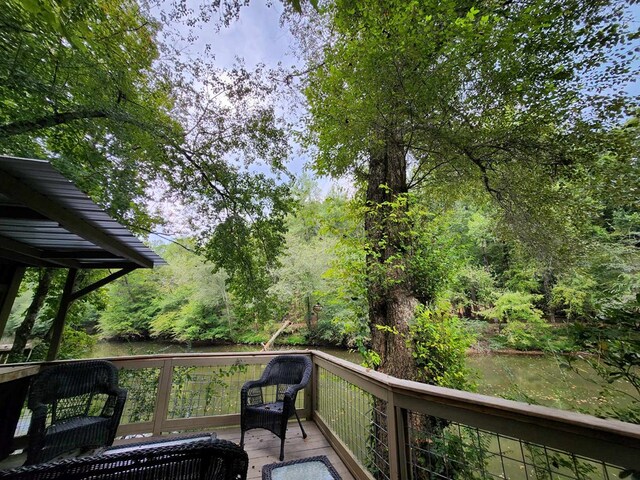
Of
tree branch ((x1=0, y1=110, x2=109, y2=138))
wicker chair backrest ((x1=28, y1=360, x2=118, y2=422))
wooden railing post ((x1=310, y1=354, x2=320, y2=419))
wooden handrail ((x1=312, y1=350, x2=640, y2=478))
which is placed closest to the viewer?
wooden handrail ((x1=312, y1=350, x2=640, y2=478))

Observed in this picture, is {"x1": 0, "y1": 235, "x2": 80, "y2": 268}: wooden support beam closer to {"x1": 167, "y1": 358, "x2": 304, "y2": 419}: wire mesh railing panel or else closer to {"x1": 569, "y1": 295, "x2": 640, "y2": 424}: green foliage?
{"x1": 167, "y1": 358, "x2": 304, "y2": 419}: wire mesh railing panel

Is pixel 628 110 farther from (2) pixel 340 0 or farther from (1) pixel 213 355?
(1) pixel 213 355

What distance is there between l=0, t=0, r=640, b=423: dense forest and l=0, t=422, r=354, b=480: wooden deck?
101cm

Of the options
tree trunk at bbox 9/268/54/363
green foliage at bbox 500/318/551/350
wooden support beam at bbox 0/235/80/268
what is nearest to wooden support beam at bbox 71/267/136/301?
wooden support beam at bbox 0/235/80/268

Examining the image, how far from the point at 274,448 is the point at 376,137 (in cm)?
378

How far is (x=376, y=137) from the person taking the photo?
3.35 m

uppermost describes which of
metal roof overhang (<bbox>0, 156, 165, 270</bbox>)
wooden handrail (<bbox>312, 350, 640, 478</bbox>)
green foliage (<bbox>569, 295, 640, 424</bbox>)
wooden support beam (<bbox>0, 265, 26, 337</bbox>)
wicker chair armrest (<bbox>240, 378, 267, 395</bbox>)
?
metal roof overhang (<bbox>0, 156, 165, 270</bbox>)

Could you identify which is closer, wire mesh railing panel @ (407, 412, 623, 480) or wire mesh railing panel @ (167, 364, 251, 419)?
wire mesh railing panel @ (407, 412, 623, 480)

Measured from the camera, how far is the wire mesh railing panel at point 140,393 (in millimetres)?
3237

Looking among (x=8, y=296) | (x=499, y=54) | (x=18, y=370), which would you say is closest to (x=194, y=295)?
(x=8, y=296)

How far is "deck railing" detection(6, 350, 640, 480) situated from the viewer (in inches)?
34.5

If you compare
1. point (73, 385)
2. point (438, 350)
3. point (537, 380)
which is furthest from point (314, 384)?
point (537, 380)

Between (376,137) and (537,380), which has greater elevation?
(376,137)

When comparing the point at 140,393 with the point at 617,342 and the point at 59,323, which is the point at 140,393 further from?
the point at 617,342
